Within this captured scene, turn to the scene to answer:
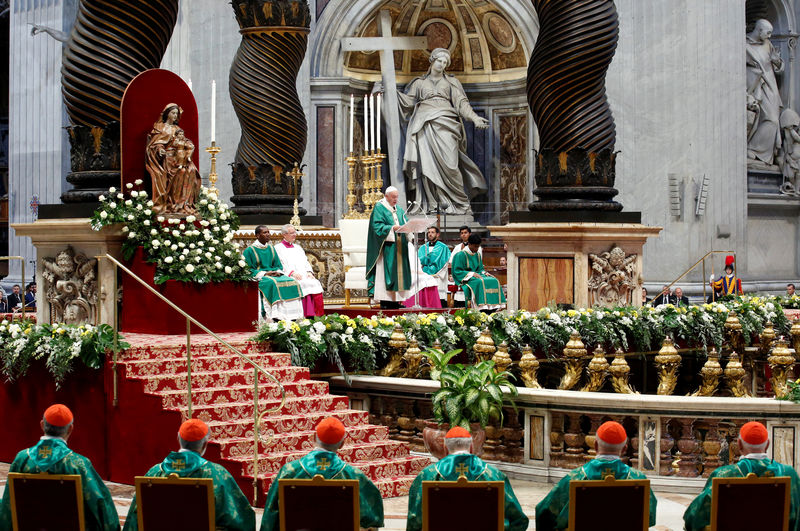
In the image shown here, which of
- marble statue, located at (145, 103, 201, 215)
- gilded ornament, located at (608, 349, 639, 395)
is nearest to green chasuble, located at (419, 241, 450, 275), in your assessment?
marble statue, located at (145, 103, 201, 215)

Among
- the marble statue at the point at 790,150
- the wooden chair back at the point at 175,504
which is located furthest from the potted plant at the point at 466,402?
the marble statue at the point at 790,150

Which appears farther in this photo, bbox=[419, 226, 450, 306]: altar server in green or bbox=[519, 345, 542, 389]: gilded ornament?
bbox=[419, 226, 450, 306]: altar server in green

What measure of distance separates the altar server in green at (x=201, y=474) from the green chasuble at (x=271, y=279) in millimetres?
7152

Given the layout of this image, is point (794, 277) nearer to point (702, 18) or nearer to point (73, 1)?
point (702, 18)

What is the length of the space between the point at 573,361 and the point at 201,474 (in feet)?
17.5

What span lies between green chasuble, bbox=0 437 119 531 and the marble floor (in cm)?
172

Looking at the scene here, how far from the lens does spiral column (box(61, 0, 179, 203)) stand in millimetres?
12555

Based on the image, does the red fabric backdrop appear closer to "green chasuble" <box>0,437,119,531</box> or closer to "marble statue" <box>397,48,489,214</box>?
"green chasuble" <box>0,437,119,531</box>

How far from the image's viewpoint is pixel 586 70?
1460 centimetres

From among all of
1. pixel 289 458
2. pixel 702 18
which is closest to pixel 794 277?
pixel 702 18

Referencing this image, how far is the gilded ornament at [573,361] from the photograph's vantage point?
11414 mm

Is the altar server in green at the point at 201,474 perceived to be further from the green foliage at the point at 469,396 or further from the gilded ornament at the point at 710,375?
the gilded ornament at the point at 710,375

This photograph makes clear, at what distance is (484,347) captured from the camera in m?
11.6

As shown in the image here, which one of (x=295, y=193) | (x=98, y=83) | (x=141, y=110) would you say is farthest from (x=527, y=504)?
(x=295, y=193)
